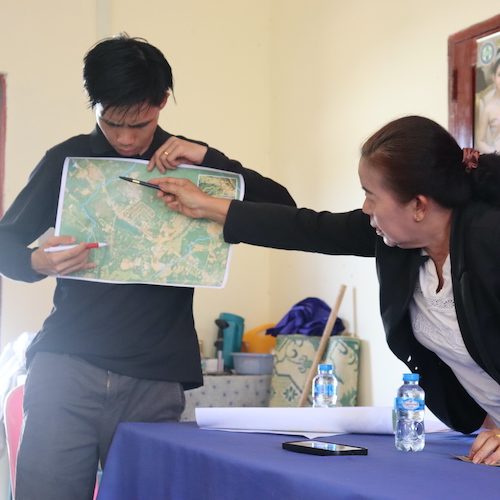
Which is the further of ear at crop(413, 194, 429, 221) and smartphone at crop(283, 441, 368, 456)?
ear at crop(413, 194, 429, 221)

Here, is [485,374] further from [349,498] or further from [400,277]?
[349,498]

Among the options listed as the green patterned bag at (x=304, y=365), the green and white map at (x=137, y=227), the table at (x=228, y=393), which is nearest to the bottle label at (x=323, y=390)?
the green patterned bag at (x=304, y=365)

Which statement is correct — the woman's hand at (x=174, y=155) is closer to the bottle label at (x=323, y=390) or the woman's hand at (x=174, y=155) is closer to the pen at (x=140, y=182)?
the pen at (x=140, y=182)

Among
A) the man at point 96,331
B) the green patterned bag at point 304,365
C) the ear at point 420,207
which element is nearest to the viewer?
the ear at point 420,207

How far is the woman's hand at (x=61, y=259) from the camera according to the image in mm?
1626

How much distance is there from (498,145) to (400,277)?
1.66m

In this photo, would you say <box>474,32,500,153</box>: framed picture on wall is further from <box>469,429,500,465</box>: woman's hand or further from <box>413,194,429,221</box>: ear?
<box>469,429,500,465</box>: woman's hand

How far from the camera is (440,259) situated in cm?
151

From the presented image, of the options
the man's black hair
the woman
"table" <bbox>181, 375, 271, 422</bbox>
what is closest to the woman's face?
the woman

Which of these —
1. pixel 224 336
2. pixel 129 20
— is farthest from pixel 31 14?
pixel 224 336

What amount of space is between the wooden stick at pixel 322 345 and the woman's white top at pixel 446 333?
91.7 inches

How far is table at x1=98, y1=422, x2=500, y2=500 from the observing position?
39.0 inches

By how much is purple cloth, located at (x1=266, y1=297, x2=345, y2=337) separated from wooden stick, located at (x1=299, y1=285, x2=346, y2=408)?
76mm

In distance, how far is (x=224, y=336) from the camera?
14.2ft
